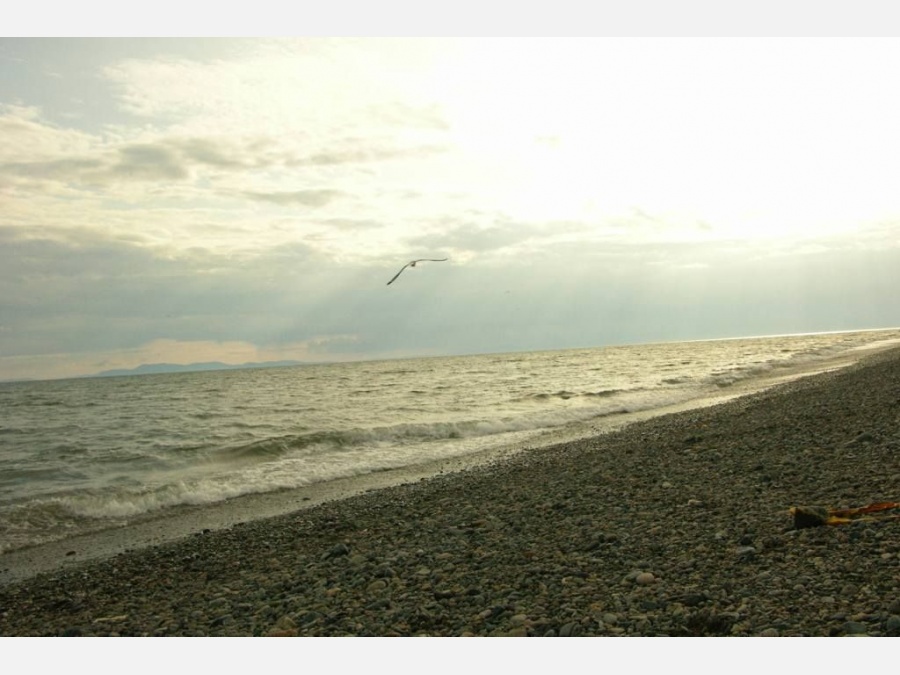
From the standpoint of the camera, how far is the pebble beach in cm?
522

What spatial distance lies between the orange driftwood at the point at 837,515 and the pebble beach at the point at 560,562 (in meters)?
0.10

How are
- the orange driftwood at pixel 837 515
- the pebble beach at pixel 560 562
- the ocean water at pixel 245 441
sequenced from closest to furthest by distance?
1. the pebble beach at pixel 560 562
2. the orange driftwood at pixel 837 515
3. the ocean water at pixel 245 441

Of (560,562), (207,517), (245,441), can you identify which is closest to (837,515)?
(560,562)

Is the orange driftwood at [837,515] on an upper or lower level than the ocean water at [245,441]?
upper

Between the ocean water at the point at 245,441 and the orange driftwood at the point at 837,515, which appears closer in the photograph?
the orange driftwood at the point at 837,515

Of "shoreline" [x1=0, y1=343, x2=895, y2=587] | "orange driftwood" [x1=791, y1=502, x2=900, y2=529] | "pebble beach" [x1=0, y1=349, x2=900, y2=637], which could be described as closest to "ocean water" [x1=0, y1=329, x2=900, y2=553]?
"shoreline" [x1=0, y1=343, x2=895, y2=587]

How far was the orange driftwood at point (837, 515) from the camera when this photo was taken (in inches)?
254

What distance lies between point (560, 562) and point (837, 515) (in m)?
3.01

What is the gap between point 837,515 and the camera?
674 cm

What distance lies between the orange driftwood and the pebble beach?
10 cm

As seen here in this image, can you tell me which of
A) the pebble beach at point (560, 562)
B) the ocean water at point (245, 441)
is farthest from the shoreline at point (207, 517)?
the pebble beach at point (560, 562)

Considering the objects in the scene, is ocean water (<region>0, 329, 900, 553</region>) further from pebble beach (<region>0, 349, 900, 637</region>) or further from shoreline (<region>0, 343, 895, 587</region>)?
pebble beach (<region>0, 349, 900, 637</region>)

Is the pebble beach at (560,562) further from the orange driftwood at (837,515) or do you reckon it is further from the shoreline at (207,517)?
the shoreline at (207,517)

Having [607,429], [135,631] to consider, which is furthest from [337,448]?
[135,631]
